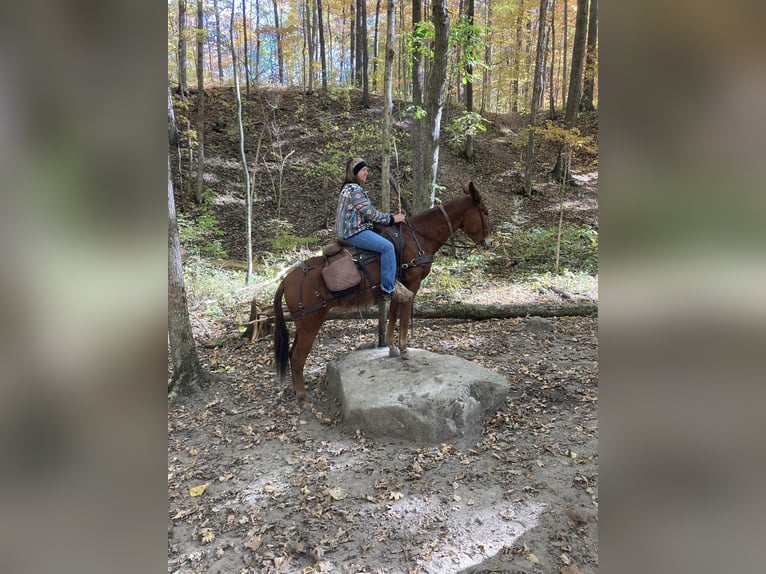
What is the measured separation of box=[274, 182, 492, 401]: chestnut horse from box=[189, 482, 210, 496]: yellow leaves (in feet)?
6.04

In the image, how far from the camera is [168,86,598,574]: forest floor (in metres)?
3.33

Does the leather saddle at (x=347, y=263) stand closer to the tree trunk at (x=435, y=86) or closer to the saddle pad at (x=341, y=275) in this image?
the saddle pad at (x=341, y=275)

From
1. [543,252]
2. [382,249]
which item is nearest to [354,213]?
[382,249]

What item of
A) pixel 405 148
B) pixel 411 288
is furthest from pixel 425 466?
pixel 405 148

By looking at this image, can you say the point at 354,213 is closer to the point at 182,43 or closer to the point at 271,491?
the point at 271,491

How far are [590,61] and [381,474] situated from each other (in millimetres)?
17668

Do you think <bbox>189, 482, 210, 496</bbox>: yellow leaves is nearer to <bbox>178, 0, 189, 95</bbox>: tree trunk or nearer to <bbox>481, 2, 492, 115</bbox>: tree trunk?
<bbox>178, 0, 189, 95</bbox>: tree trunk

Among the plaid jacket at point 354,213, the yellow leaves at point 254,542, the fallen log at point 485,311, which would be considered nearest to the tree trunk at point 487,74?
the fallen log at point 485,311

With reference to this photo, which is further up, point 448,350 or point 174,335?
point 174,335
